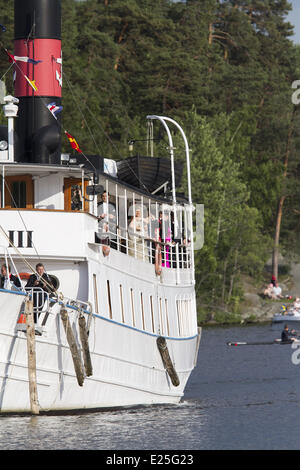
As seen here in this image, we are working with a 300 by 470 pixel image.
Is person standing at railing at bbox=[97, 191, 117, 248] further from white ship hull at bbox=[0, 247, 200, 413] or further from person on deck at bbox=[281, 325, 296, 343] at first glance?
person on deck at bbox=[281, 325, 296, 343]

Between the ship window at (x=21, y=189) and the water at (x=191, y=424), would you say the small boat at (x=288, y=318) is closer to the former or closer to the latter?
the water at (x=191, y=424)

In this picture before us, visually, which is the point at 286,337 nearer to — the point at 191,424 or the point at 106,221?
the point at 191,424

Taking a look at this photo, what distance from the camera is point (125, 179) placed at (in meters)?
Answer: 31.6

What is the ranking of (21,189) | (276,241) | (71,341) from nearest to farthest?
1. (71,341)
2. (21,189)
3. (276,241)

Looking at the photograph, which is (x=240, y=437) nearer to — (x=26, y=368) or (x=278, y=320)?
(x=26, y=368)

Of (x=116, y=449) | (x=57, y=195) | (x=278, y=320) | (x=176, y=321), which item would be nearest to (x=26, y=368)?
(x=116, y=449)

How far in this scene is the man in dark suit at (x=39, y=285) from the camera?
22906 millimetres

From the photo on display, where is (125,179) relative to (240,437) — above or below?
above

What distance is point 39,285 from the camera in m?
23.5

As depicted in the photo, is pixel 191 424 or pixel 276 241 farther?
pixel 276 241

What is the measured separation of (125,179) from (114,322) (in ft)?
23.3

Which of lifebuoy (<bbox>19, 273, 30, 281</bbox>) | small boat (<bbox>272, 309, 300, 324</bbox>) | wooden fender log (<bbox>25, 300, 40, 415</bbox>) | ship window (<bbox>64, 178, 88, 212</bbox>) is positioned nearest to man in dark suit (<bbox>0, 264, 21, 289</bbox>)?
lifebuoy (<bbox>19, 273, 30, 281</bbox>)

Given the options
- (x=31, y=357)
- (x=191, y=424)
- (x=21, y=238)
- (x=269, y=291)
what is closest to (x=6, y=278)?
(x=21, y=238)

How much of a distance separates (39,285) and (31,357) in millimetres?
1889
